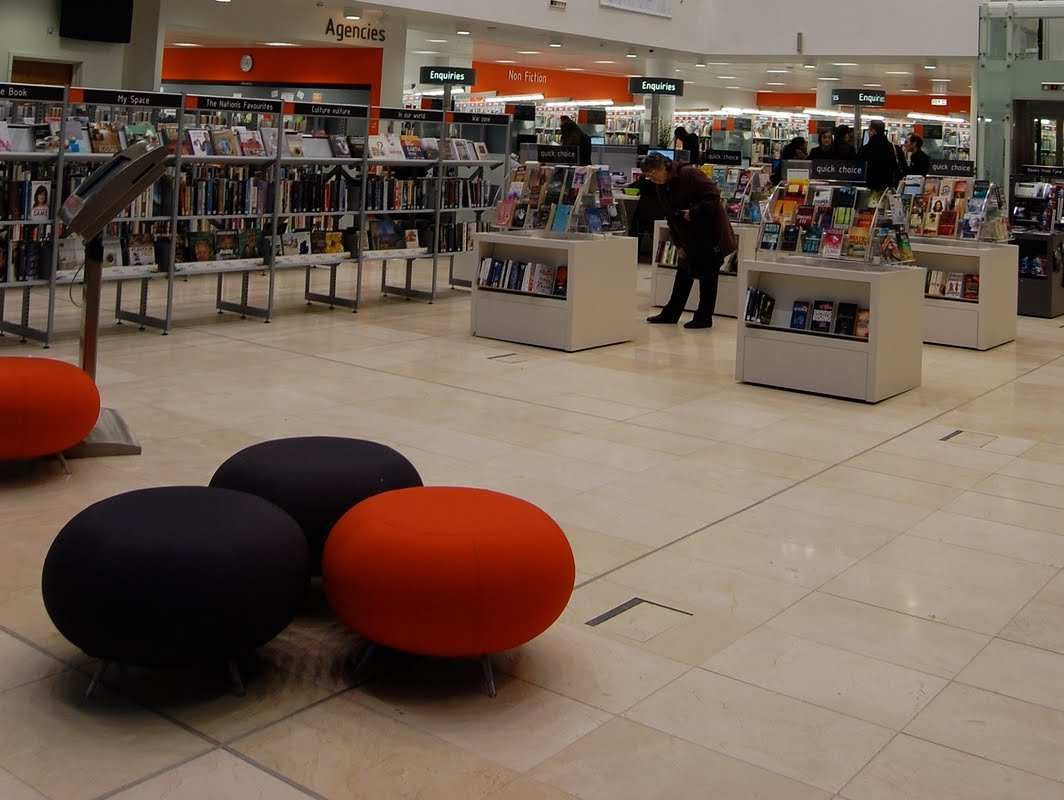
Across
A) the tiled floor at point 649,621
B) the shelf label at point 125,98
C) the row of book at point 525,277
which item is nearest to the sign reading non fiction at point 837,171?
the row of book at point 525,277

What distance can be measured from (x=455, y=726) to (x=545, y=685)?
0.38 meters

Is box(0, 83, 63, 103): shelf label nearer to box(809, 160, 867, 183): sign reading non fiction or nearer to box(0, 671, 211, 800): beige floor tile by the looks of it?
box(0, 671, 211, 800): beige floor tile

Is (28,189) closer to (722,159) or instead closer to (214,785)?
(214,785)

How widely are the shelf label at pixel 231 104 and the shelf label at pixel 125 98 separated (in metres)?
0.20

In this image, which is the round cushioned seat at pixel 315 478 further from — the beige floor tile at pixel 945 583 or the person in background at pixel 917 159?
the person in background at pixel 917 159

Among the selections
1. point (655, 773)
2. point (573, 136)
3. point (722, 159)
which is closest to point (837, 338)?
point (655, 773)

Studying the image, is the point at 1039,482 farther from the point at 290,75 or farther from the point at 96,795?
the point at 290,75

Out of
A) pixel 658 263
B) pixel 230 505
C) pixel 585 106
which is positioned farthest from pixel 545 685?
pixel 585 106

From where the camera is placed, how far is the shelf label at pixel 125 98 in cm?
834

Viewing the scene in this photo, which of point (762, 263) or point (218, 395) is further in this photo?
point (762, 263)

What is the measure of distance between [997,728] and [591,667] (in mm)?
1169

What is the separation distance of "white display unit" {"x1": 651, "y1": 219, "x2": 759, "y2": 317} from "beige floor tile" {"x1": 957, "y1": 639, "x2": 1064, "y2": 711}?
763cm

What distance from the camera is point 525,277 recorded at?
372 inches

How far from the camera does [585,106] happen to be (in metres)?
28.9
